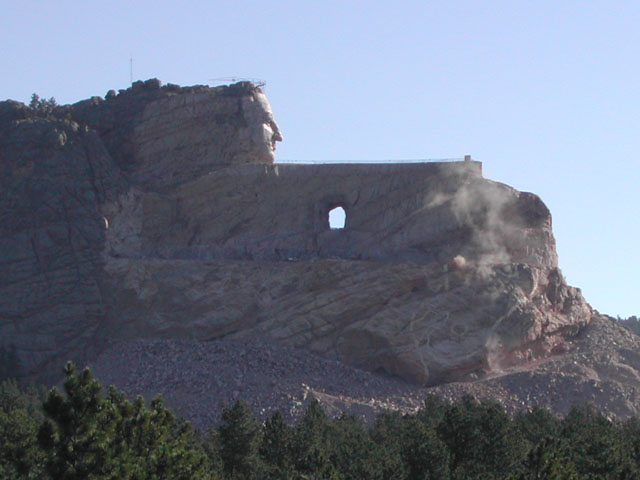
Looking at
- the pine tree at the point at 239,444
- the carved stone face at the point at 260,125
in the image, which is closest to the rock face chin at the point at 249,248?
A: the carved stone face at the point at 260,125

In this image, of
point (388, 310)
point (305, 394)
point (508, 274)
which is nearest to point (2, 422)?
point (305, 394)

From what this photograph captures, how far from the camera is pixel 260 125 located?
2709 inches

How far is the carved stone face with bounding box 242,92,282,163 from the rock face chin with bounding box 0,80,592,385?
6 centimetres

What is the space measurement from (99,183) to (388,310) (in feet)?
42.8

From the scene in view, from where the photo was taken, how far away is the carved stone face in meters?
68.6

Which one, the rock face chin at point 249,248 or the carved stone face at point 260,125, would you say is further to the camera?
the carved stone face at point 260,125

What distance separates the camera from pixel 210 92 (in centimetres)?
6919

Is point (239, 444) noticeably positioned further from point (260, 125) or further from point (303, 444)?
point (260, 125)

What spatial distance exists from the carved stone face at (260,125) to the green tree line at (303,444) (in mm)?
15499

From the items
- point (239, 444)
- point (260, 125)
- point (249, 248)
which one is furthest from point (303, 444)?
point (260, 125)

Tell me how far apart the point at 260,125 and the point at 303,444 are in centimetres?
2489

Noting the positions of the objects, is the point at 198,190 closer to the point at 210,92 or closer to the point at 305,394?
the point at 210,92

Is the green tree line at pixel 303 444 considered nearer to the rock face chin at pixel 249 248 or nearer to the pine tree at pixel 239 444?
the pine tree at pixel 239 444

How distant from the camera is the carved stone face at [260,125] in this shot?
68625mm
